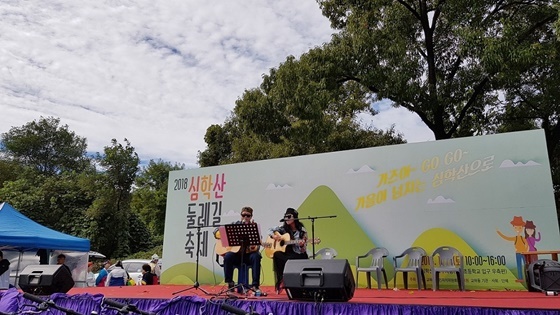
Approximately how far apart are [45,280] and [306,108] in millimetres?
5257

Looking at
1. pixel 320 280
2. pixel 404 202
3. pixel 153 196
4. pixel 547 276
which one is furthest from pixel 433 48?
pixel 153 196

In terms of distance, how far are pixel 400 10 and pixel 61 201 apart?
64.5 feet

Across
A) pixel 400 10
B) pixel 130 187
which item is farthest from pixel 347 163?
pixel 130 187

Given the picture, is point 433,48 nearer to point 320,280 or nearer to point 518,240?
point 518,240

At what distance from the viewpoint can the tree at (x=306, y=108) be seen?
28.1 feet

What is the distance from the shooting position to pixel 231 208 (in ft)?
25.8

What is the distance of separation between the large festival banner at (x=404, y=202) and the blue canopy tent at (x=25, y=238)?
→ 2281 mm

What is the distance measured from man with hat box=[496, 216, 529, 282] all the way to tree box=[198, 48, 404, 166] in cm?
406

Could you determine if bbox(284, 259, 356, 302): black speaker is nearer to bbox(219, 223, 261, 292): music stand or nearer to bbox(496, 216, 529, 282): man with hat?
bbox(219, 223, 261, 292): music stand

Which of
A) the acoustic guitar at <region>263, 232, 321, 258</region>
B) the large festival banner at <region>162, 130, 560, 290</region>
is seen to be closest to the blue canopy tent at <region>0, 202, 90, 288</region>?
the large festival banner at <region>162, 130, 560, 290</region>

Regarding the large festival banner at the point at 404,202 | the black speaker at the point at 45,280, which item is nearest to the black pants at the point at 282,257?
the large festival banner at the point at 404,202

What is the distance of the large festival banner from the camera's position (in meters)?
5.64

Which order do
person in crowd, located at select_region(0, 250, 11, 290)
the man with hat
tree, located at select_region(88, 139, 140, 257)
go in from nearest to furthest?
1. the man with hat
2. person in crowd, located at select_region(0, 250, 11, 290)
3. tree, located at select_region(88, 139, 140, 257)

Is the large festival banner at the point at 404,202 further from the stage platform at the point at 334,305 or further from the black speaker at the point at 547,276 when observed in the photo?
the stage platform at the point at 334,305
